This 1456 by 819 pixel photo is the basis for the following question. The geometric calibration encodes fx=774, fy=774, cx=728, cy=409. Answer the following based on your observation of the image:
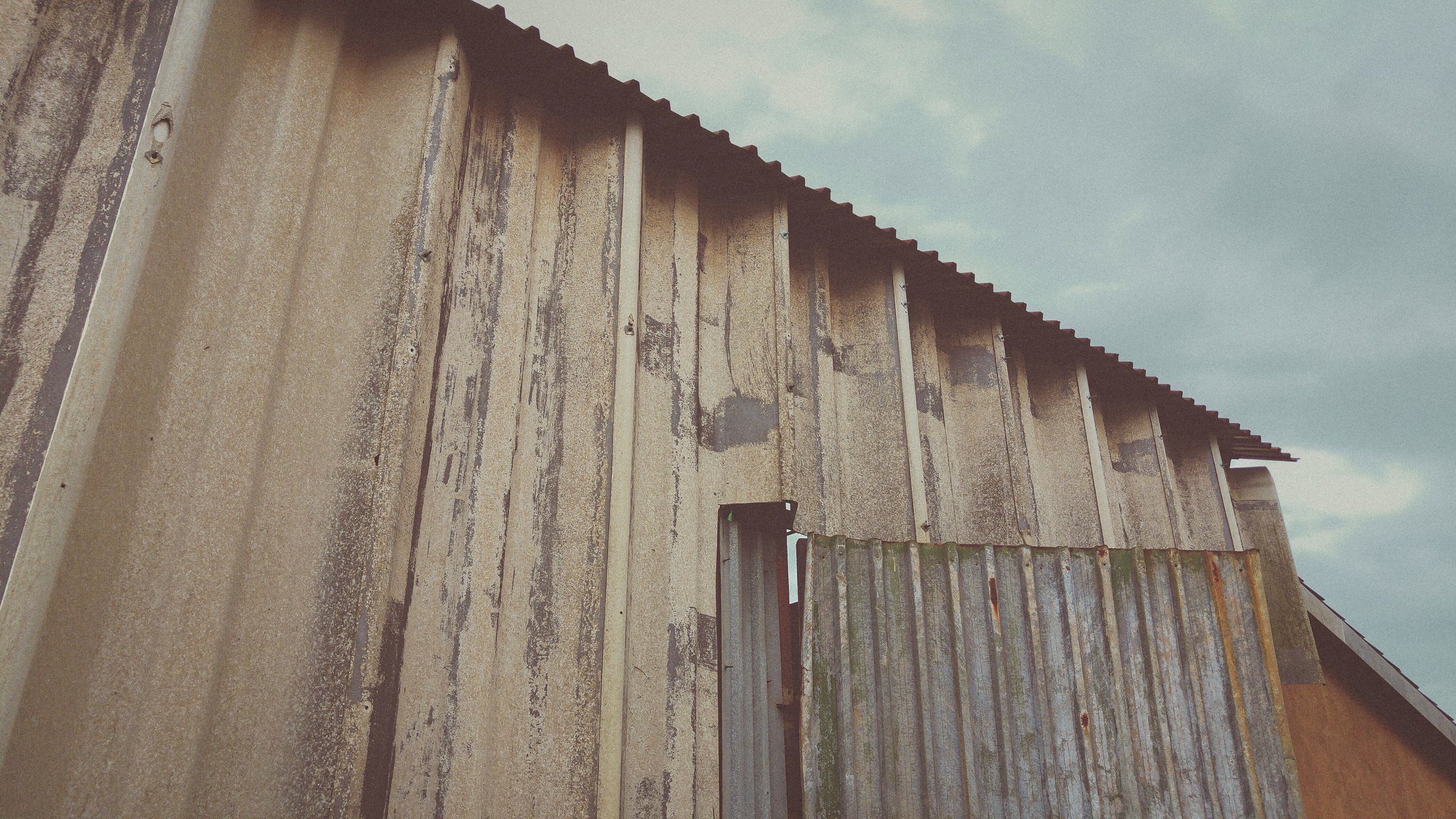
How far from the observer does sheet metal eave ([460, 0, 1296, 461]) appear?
4477 mm

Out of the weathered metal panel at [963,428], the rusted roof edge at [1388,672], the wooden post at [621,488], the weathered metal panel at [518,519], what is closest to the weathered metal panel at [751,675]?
the wooden post at [621,488]

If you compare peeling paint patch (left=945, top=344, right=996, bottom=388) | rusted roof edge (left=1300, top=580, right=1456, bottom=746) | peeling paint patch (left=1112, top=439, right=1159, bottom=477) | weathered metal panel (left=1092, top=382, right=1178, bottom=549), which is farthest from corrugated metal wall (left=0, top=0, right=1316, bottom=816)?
rusted roof edge (left=1300, top=580, right=1456, bottom=746)

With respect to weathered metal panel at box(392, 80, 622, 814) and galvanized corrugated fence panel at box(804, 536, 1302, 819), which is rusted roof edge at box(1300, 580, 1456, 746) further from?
weathered metal panel at box(392, 80, 622, 814)

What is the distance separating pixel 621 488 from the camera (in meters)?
4.01

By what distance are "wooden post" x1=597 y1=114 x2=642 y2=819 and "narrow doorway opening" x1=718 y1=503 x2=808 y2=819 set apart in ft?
2.37

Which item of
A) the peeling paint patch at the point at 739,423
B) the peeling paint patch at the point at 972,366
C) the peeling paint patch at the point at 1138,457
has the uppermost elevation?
the peeling paint patch at the point at 972,366

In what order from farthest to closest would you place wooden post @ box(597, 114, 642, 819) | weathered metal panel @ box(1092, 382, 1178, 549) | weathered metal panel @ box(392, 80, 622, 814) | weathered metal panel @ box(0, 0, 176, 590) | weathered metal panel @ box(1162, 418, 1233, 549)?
1. weathered metal panel @ box(1162, 418, 1233, 549)
2. weathered metal panel @ box(1092, 382, 1178, 549)
3. wooden post @ box(597, 114, 642, 819)
4. weathered metal panel @ box(392, 80, 622, 814)
5. weathered metal panel @ box(0, 0, 176, 590)

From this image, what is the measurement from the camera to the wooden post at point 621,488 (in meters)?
3.58

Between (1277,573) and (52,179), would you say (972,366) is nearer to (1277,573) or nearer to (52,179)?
Result: (1277,573)

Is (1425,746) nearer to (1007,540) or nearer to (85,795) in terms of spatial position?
(1007,540)

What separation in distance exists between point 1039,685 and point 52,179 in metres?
4.96

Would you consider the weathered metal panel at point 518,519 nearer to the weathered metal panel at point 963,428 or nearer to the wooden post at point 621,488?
the wooden post at point 621,488

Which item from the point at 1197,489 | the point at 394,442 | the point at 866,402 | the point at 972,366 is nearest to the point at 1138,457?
the point at 1197,489

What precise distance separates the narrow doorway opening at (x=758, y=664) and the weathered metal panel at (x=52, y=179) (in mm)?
3050
